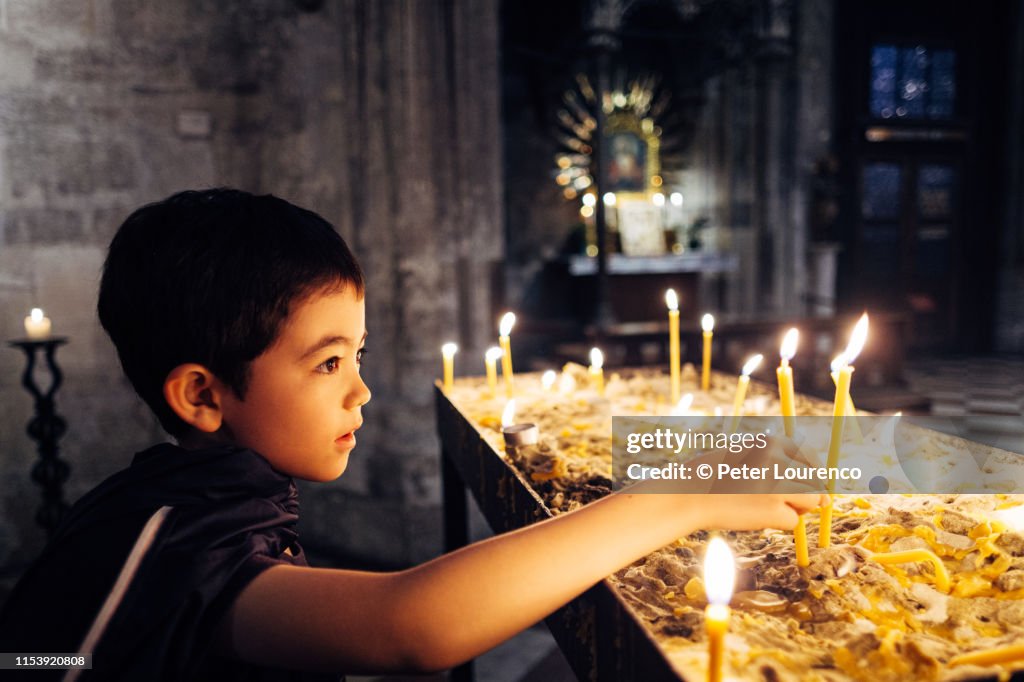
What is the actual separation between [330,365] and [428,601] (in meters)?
0.45

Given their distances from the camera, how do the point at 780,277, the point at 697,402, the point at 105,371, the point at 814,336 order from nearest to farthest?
the point at 697,402 → the point at 105,371 → the point at 814,336 → the point at 780,277

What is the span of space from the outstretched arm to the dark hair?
36cm

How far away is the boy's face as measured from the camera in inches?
41.4

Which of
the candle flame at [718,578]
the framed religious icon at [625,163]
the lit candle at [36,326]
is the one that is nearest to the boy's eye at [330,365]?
the candle flame at [718,578]

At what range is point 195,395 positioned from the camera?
105 centimetres

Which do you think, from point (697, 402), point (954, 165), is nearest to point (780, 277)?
point (954, 165)

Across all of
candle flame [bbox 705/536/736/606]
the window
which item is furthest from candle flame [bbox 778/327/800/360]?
the window

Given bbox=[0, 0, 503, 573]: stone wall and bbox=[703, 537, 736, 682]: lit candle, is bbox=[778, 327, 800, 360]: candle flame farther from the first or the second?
bbox=[0, 0, 503, 573]: stone wall

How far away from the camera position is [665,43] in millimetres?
8539

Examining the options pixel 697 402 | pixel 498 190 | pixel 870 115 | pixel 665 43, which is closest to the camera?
pixel 697 402

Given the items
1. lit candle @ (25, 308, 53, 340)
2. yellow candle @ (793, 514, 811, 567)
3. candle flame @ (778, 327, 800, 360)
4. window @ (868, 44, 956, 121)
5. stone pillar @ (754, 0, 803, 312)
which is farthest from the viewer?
window @ (868, 44, 956, 121)

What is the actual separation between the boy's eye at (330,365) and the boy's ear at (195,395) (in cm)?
15

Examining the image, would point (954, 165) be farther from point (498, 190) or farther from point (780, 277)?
point (498, 190)

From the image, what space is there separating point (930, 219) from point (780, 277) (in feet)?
11.5
